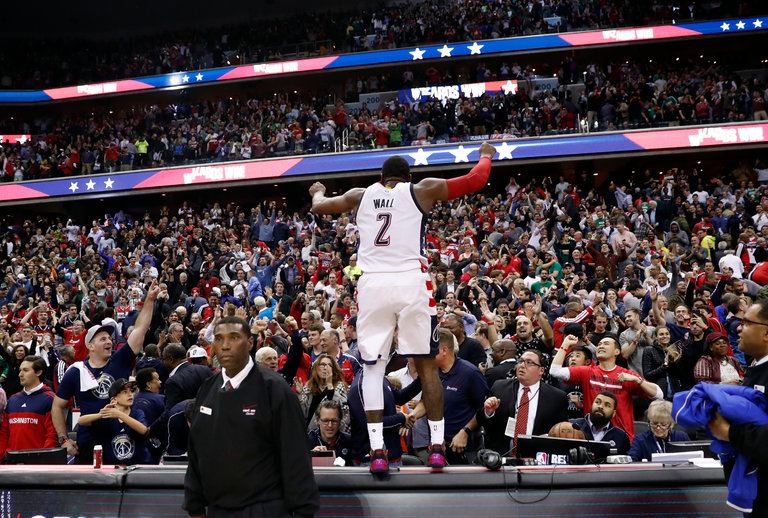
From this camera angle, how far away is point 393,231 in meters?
4.41

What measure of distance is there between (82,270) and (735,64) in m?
23.5

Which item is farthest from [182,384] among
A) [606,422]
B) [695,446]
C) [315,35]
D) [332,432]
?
[315,35]

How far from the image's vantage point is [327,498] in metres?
4.23

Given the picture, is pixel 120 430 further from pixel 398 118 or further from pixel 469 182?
pixel 398 118

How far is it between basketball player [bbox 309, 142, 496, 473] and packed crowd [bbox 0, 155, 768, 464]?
836 mm

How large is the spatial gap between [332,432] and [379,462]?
133 centimetres

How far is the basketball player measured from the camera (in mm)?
4277

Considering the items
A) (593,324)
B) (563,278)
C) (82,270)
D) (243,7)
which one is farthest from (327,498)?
(243,7)

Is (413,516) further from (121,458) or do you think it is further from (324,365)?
(121,458)

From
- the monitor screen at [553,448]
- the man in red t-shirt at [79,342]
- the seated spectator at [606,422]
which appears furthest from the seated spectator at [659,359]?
the man in red t-shirt at [79,342]

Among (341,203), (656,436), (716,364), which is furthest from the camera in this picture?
(716,364)

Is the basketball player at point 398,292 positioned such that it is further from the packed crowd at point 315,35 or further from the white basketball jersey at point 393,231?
the packed crowd at point 315,35

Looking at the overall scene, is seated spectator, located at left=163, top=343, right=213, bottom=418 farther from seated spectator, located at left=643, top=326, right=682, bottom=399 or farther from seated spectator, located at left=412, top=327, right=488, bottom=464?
seated spectator, located at left=643, top=326, right=682, bottom=399

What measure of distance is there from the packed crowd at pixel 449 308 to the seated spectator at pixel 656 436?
0.05 ft
